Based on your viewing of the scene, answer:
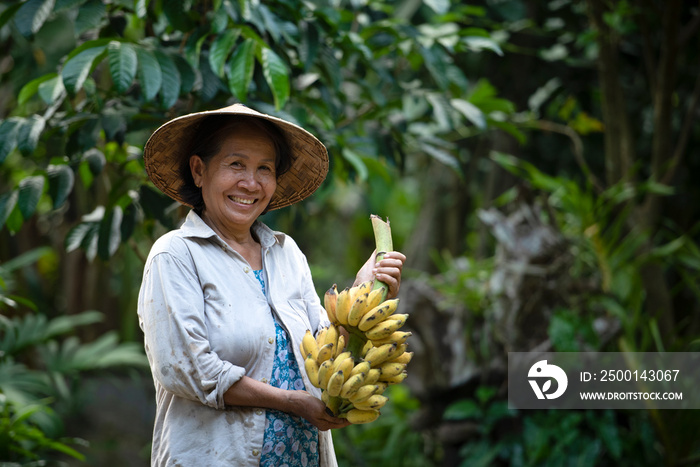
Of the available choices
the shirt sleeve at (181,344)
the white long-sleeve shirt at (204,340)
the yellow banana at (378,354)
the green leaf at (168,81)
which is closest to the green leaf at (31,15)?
the green leaf at (168,81)

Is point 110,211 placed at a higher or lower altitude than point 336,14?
lower

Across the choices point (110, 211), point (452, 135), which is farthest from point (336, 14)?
point (452, 135)

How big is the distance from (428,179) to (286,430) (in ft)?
14.5

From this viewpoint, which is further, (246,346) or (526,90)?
(526,90)

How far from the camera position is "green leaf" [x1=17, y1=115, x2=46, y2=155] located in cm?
215

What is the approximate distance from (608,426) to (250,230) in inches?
104

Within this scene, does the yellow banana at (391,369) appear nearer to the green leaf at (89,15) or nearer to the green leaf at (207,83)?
the green leaf at (207,83)

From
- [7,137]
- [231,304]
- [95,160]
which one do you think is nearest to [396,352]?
[231,304]

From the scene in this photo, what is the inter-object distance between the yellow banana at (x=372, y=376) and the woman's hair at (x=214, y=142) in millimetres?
603

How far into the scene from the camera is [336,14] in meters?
2.48

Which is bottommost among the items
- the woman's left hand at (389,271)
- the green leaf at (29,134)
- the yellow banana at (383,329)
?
the yellow banana at (383,329)

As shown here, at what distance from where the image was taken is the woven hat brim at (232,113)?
1592 millimetres

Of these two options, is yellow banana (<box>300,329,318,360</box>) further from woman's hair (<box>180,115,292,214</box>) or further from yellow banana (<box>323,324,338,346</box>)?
woman's hair (<box>180,115,292,214</box>)

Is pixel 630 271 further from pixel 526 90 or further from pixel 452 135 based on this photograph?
pixel 526 90
